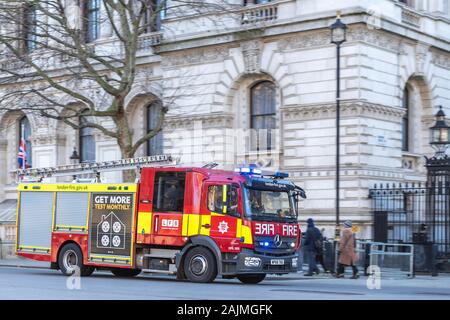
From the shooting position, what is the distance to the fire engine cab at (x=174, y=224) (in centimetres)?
2155

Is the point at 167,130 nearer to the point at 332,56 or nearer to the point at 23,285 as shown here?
the point at 332,56

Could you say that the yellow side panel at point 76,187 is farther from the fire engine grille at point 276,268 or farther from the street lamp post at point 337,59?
the street lamp post at point 337,59

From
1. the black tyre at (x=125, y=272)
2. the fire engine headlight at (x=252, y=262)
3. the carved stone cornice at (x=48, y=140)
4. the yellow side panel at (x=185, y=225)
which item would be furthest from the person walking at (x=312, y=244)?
the carved stone cornice at (x=48, y=140)

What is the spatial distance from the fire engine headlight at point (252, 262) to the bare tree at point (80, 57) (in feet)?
31.4

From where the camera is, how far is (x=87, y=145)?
4197cm

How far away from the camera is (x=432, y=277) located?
25688 millimetres

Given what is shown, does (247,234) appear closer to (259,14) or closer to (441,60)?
(259,14)

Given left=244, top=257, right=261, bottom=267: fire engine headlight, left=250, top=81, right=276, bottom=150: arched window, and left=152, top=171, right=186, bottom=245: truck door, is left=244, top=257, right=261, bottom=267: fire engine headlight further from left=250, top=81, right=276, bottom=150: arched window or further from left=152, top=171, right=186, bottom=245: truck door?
left=250, top=81, right=276, bottom=150: arched window

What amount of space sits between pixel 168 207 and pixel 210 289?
382 cm

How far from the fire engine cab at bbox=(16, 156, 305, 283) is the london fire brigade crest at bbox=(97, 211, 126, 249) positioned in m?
0.03

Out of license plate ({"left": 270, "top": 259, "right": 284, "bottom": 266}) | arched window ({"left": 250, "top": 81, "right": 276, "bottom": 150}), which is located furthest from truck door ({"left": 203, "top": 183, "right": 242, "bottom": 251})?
arched window ({"left": 250, "top": 81, "right": 276, "bottom": 150})

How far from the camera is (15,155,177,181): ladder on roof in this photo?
23562 mm

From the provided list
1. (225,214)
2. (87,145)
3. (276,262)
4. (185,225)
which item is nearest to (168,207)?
(185,225)

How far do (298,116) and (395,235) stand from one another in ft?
17.6
